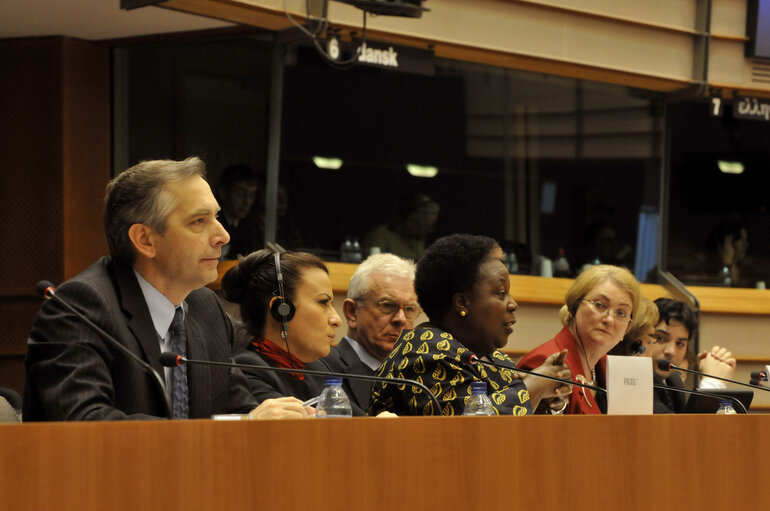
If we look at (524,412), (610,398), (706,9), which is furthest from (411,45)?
(610,398)

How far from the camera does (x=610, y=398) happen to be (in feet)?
7.48

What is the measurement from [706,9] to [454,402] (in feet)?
17.4

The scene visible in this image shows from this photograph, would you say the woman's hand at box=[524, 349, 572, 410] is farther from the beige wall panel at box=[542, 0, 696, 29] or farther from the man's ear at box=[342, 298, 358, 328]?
the beige wall panel at box=[542, 0, 696, 29]

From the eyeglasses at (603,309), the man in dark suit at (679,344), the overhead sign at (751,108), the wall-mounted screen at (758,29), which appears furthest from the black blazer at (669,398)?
the wall-mounted screen at (758,29)

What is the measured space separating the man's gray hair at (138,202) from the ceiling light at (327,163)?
336cm

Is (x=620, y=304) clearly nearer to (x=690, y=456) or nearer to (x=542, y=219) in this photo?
(x=690, y=456)

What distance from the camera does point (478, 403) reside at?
2531mm

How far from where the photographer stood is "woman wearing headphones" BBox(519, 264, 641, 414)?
12.4 feet

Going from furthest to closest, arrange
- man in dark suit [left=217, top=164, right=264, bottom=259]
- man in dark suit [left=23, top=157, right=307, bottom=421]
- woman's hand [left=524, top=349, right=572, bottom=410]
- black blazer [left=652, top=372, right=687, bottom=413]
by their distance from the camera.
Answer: man in dark suit [left=217, top=164, right=264, bottom=259] → black blazer [left=652, top=372, right=687, bottom=413] → woman's hand [left=524, top=349, right=572, bottom=410] → man in dark suit [left=23, top=157, right=307, bottom=421]

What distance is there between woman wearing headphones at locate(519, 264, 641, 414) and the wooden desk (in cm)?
164

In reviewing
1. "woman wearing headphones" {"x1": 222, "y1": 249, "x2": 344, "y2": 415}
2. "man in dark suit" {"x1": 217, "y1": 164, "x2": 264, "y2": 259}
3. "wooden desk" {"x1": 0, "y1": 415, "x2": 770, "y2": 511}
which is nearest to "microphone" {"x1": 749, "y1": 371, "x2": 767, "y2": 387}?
"woman wearing headphones" {"x1": 222, "y1": 249, "x2": 344, "y2": 415}

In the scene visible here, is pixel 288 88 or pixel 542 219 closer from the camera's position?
pixel 288 88

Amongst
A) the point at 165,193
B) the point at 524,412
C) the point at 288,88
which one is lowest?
the point at 524,412

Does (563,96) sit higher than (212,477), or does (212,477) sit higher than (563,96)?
(563,96)
